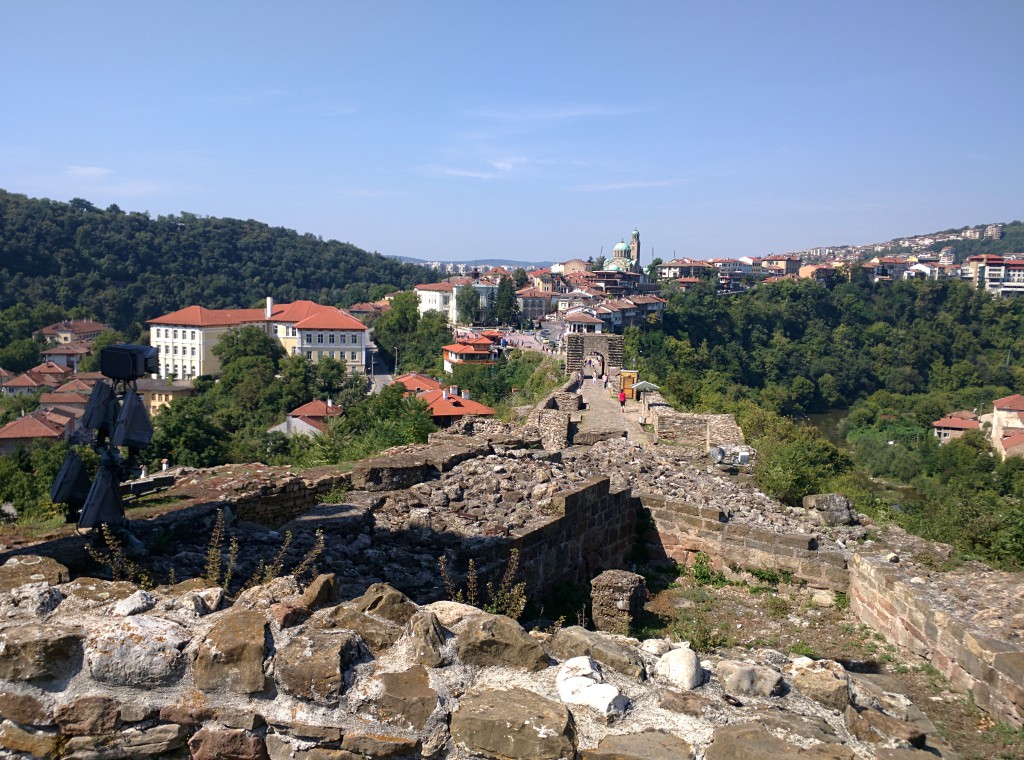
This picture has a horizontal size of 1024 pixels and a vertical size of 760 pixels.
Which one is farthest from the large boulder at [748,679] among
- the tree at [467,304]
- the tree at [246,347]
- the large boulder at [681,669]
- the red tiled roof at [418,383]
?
the tree at [467,304]

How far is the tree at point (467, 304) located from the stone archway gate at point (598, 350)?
41.2 metres

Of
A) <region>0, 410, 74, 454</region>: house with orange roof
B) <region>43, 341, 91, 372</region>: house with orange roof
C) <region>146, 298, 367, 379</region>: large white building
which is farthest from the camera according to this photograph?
<region>146, 298, 367, 379</region>: large white building

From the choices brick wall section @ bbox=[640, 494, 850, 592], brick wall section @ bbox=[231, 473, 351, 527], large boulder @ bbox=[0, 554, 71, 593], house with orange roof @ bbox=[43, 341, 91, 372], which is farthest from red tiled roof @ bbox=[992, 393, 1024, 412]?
house with orange roof @ bbox=[43, 341, 91, 372]

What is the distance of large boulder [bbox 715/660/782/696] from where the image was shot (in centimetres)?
309

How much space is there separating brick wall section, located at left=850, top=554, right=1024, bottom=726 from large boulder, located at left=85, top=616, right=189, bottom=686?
16.1 feet

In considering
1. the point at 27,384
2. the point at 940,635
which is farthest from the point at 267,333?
the point at 940,635

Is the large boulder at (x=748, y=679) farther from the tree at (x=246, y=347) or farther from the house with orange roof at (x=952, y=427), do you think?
the tree at (x=246, y=347)

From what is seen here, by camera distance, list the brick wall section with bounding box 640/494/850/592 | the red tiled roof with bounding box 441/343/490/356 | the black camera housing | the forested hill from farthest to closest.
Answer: the forested hill → the red tiled roof with bounding box 441/343/490/356 → the brick wall section with bounding box 640/494/850/592 → the black camera housing

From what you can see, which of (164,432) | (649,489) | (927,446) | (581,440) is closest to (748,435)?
(581,440)

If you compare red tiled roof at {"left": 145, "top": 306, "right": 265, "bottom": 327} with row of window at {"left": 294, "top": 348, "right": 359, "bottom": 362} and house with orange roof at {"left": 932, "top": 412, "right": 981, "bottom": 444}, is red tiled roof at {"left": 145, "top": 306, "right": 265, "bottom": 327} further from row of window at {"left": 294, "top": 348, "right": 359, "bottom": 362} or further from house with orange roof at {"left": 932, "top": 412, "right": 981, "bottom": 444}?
house with orange roof at {"left": 932, "top": 412, "right": 981, "bottom": 444}

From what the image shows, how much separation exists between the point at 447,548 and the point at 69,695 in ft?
13.4

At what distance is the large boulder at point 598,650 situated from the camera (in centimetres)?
311

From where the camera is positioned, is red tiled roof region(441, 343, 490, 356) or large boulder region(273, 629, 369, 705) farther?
red tiled roof region(441, 343, 490, 356)

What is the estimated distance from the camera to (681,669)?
3076mm
